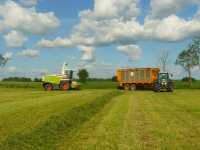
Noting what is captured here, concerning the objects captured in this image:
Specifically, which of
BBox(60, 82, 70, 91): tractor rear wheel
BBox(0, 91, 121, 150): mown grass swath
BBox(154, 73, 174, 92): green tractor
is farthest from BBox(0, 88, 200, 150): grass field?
BBox(60, 82, 70, 91): tractor rear wheel

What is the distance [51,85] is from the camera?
5694cm

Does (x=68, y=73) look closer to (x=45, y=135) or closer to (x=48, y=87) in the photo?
(x=48, y=87)

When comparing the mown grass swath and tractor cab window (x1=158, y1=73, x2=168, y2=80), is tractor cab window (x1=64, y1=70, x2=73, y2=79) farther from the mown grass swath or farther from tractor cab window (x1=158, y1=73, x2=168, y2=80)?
the mown grass swath

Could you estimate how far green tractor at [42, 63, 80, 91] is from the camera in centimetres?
5634

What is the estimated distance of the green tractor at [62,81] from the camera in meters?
56.3

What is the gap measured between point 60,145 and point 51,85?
4551 cm

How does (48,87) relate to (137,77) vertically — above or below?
below

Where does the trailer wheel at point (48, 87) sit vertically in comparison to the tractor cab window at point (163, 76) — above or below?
below

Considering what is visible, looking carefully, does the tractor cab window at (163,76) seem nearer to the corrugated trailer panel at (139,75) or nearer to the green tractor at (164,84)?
the green tractor at (164,84)

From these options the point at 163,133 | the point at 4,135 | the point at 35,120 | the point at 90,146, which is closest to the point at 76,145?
the point at 90,146

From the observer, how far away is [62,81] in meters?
56.4

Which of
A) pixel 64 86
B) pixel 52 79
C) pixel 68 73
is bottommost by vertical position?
pixel 64 86

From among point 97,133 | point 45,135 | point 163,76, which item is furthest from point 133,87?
point 45,135

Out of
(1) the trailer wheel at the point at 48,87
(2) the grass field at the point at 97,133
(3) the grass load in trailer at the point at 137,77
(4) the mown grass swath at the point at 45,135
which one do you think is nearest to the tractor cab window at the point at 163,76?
(3) the grass load in trailer at the point at 137,77
